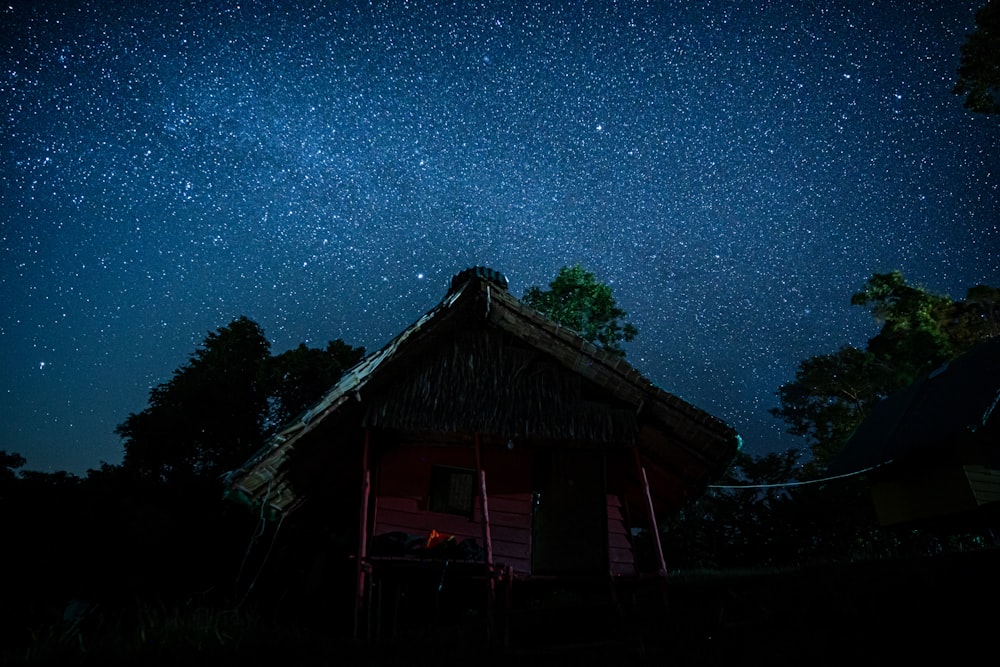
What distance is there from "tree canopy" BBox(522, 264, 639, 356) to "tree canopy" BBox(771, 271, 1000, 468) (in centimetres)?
865

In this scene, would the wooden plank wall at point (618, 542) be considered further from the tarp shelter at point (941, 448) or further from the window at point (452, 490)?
the tarp shelter at point (941, 448)

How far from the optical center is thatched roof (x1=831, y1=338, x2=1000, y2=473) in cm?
1273

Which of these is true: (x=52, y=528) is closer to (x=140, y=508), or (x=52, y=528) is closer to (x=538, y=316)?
(x=140, y=508)

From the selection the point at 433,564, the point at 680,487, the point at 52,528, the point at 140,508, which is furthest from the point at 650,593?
the point at 52,528

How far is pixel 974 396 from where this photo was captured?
13.0 m

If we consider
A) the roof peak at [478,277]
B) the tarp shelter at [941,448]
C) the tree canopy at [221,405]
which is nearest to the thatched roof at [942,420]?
the tarp shelter at [941,448]

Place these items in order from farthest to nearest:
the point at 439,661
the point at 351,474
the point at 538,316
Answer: the point at 351,474, the point at 538,316, the point at 439,661

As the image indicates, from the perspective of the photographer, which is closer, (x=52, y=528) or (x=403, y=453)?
(x=403, y=453)

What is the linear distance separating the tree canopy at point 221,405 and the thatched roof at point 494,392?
16.9 metres

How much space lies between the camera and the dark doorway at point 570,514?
30.3ft

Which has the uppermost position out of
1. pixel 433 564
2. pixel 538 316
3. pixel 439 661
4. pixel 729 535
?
A: pixel 538 316

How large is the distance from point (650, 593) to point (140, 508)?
14053 millimetres

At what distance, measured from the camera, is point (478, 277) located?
8.71m

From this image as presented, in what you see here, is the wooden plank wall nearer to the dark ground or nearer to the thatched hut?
the thatched hut
